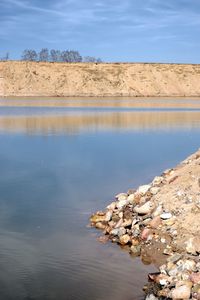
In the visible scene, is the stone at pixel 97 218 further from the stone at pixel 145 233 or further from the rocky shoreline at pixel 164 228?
the stone at pixel 145 233

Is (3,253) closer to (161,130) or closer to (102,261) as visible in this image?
(102,261)

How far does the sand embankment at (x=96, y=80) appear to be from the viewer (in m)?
108

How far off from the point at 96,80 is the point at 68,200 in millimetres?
98666

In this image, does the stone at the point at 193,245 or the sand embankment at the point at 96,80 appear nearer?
the stone at the point at 193,245

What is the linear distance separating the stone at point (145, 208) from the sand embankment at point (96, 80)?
94558 mm

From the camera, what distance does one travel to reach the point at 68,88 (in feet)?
359

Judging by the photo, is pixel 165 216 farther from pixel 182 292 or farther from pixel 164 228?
pixel 182 292

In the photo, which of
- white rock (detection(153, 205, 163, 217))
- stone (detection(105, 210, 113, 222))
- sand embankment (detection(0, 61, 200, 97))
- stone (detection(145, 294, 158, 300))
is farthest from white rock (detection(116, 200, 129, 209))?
sand embankment (detection(0, 61, 200, 97))

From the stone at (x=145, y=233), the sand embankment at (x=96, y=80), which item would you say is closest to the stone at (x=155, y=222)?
the stone at (x=145, y=233)

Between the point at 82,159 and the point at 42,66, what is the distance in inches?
3850

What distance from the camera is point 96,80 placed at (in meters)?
112

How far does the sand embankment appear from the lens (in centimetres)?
10800

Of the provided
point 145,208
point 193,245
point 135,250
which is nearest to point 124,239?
point 135,250

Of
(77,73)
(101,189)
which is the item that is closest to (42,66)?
(77,73)
